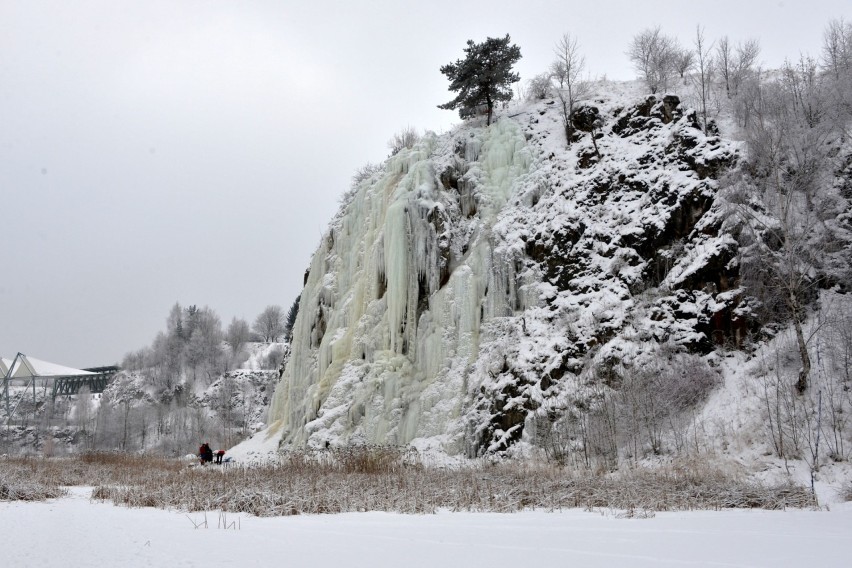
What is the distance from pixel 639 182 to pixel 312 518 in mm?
18341

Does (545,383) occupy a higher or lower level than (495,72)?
lower

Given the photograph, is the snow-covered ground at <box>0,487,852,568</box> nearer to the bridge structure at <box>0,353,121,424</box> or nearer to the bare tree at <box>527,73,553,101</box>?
the bare tree at <box>527,73,553,101</box>

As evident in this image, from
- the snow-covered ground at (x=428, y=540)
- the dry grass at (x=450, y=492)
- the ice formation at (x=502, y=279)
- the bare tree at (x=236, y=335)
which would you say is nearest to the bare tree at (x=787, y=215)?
the ice formation at (x=502, y=279)

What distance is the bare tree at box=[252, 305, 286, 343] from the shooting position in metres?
83.7

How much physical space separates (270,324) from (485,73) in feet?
207

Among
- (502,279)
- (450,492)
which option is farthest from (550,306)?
(450,492)

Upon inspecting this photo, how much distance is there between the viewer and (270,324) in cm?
8450

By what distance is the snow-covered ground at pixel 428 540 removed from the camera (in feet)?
14.2

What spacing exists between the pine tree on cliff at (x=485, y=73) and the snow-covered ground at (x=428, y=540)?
25039 millimetres

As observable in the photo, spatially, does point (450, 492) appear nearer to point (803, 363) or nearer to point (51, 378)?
point (803, 363)

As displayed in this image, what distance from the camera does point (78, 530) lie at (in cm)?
627

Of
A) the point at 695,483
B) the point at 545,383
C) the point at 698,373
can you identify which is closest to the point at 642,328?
the point at 698,373

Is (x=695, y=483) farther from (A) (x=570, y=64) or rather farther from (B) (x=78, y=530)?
(A) (x=570, y=64)

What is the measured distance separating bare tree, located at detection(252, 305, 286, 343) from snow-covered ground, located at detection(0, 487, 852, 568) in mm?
77080
